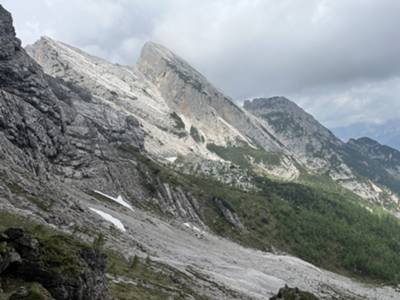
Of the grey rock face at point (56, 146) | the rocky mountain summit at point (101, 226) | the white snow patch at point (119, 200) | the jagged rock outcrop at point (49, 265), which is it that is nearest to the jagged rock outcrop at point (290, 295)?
the rocky mountain summit at point (101, 226)

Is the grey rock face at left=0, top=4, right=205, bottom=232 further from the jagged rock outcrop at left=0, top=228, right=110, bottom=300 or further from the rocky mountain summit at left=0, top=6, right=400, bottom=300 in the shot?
the jagged rock outcrop at left=0, top=228, right=110, bottom=300

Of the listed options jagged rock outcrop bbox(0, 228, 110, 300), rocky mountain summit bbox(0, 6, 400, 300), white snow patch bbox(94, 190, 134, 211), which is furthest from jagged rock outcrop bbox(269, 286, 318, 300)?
white snow patch bbox(94, 190, 134, 211)

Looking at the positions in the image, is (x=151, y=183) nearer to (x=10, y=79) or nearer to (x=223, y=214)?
(x=223, y=214)

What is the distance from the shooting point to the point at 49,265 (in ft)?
87.0

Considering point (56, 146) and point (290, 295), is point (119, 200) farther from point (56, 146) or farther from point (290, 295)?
point (290, 295)

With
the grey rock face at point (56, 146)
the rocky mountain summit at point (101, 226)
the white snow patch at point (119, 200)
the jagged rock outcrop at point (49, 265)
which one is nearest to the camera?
the jagged rock outcrop at point (49, 265)

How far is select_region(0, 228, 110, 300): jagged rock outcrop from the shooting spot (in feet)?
84.7

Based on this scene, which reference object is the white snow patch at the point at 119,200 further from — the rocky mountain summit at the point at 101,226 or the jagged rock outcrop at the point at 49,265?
the jagged rock outcrop at the point at 49,265

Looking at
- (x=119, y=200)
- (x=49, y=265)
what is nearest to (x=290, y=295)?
(x=49, y=265)

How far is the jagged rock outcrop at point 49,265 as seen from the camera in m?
25.8

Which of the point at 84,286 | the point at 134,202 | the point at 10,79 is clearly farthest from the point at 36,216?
the point at 10,79

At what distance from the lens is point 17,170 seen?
272ft

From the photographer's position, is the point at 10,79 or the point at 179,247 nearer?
the point at 179,247

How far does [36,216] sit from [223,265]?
1828 inches
